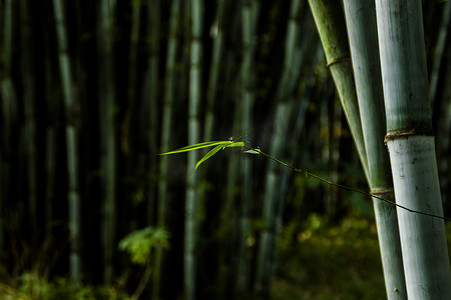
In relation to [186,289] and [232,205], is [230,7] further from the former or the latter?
[186,289]

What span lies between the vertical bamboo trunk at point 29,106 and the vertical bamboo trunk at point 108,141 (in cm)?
47

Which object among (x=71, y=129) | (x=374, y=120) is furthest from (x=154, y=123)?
(x=374, y=120)

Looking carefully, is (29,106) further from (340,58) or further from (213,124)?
(340,58)

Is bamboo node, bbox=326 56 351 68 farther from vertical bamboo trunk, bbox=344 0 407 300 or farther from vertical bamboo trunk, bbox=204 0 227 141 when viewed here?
vertical bamboo trunk, bbox=204 0 227 141

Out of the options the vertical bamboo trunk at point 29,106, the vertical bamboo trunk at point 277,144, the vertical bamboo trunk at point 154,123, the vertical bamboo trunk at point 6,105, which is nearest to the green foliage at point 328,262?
the vertical bamboo trunk at point 277,144

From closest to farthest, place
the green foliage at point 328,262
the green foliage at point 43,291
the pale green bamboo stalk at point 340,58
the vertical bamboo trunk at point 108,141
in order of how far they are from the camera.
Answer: the pale green bamboo stalk at point 340,58 < the green foliage at point 43,291 < the vertical bamboo trunk at point 108,141 < the green foliage at point 328,262

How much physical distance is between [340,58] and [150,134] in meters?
1.75

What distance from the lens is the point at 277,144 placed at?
2.25 m

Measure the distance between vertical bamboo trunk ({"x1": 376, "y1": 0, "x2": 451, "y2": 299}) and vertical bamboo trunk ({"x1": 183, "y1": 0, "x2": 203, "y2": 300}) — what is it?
1.39 metres

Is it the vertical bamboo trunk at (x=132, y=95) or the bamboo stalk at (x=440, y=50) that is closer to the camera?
the bamboo stalk at (x=440, y=50)

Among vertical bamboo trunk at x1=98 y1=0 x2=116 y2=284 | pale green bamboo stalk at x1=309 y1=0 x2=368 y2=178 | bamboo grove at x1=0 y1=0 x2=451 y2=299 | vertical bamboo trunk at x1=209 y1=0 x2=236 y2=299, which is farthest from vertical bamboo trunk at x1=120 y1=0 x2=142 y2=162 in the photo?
pale green bamboo stalk at x1=309 y1=0 x2=368 y2=178

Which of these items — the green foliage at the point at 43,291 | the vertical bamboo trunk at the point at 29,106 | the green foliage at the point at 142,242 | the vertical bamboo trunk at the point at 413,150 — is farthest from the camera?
the vertical bamboo trunk at the point at 29,106

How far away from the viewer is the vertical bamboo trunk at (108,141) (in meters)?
2.31

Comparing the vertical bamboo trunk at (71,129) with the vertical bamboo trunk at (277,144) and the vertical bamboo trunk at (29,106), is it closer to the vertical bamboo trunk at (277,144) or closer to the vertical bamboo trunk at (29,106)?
the vertical bamboo trunk at (29,106)
